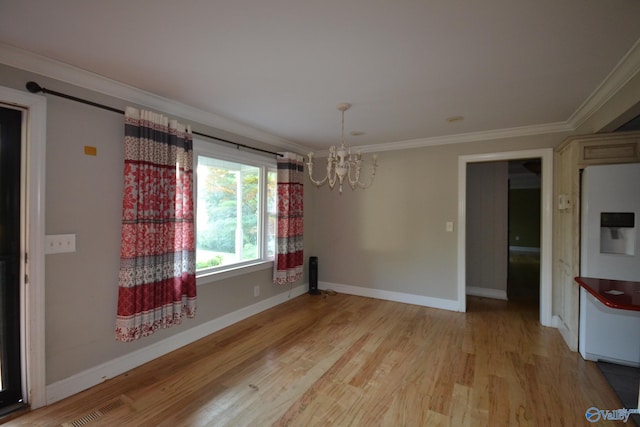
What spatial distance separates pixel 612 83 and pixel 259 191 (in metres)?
3.68

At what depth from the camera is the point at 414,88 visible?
7.84 feet

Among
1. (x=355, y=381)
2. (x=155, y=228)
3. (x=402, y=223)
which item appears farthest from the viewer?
(x=402, y=223)

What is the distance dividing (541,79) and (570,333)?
2.49 m

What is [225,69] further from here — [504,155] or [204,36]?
[504,155]

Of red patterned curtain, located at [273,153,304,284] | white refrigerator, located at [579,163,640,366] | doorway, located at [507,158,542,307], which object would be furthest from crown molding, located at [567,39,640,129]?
doorway, located at [507,158,542,307]

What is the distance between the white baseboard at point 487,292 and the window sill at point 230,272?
3.39m

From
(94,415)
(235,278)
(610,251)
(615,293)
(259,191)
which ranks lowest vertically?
(94,415)

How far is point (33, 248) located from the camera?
1.96 meters

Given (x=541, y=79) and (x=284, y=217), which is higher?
(x=541, y=79)

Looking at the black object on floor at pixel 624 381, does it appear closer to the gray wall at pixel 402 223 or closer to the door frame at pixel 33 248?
the gray wall at pixel 402 223

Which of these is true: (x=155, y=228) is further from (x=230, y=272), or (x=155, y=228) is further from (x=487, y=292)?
(x=487, y=292)

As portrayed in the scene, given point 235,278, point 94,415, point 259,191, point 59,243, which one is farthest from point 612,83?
point 94,415

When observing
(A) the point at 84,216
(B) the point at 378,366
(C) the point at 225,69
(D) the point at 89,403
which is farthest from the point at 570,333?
(A) the point at 84,216

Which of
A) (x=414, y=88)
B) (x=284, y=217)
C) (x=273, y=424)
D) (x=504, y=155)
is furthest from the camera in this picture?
(x=284, y=217)
